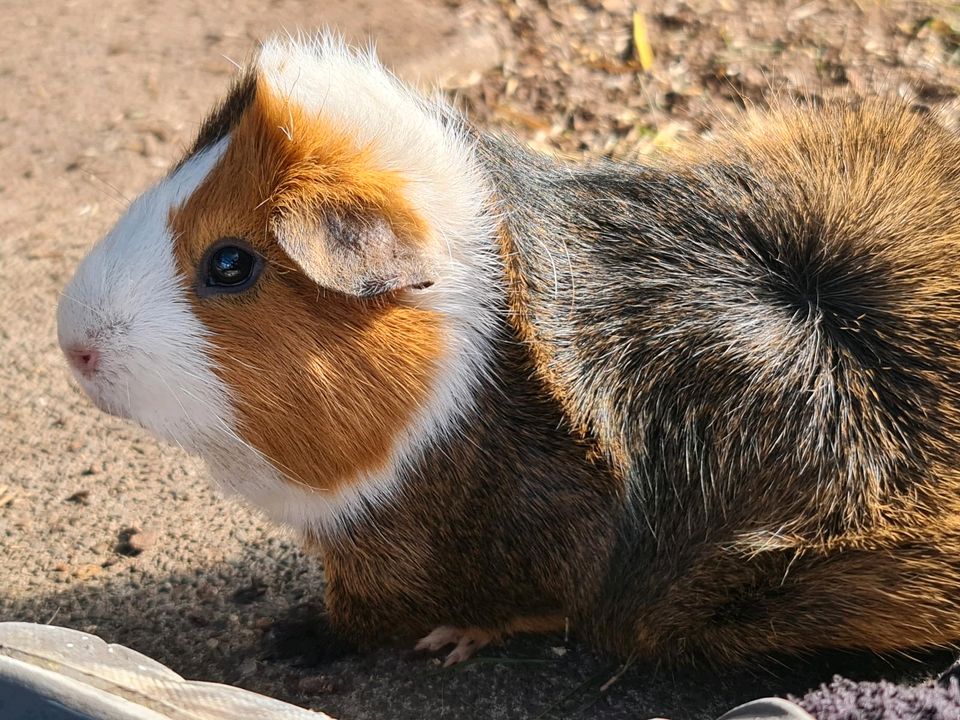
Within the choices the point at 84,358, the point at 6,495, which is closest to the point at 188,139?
the point at 6,495

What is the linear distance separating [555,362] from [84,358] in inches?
29.7

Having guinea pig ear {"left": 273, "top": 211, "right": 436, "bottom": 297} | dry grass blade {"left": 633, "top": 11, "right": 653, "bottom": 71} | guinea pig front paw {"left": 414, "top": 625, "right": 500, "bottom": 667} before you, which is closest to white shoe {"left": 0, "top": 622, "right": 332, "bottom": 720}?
guinea pig front paw {"left": 414, "top": 625, "right": 500, "bottom": 667}

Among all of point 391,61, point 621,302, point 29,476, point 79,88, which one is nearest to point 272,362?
point 621,302

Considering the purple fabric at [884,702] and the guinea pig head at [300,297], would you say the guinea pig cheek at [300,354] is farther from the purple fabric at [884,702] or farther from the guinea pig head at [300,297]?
the purple fabric at [884,702]

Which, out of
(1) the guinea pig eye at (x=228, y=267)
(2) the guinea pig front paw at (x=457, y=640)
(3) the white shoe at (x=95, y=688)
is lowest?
(2) the guinea pig front paw at (x=457, y=640)

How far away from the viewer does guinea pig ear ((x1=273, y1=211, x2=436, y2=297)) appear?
1666 millimetres

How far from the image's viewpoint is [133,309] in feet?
5.72

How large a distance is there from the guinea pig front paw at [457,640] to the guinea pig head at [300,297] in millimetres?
376

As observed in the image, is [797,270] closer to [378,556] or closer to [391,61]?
[378,556]

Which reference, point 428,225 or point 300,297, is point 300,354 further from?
point 428,225

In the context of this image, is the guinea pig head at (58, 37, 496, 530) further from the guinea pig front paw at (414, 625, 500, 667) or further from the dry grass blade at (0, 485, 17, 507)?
the dry grass blade at (0, 485, 17, 507)

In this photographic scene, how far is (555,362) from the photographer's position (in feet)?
6.14

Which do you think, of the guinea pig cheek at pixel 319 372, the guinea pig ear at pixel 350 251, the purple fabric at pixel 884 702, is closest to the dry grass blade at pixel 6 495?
the guinea pig cheek at pixel 319 372

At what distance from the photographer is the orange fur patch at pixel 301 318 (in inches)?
69.0
